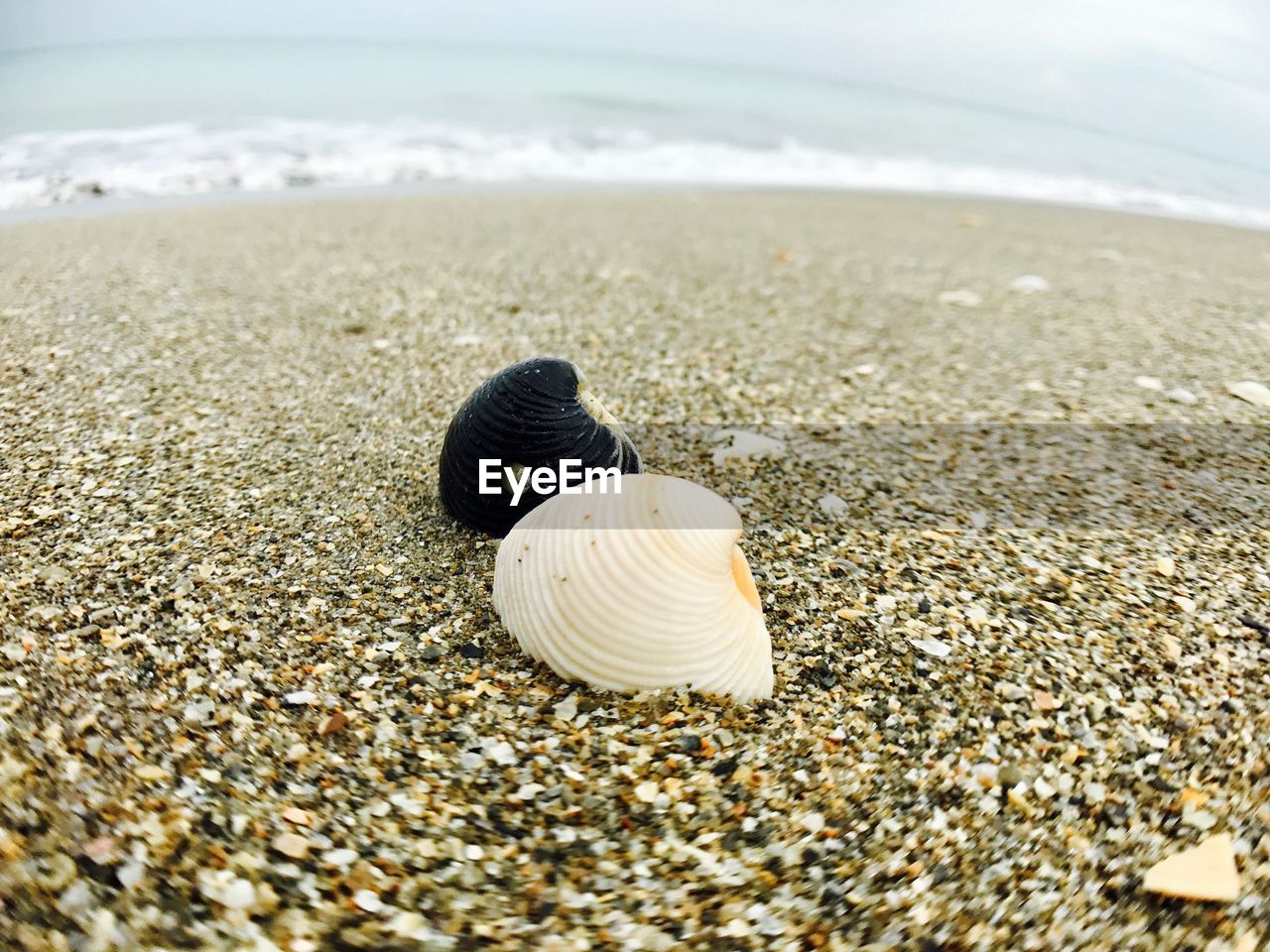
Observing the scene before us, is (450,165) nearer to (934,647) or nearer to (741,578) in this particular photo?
(741,578)

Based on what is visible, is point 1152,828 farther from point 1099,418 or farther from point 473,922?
point 1099,418

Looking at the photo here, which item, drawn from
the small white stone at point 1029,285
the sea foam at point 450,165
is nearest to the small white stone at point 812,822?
the small white stone at point 1029,285

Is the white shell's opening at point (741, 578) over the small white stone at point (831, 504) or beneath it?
beneath

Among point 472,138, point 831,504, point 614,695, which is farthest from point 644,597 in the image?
point 472,138

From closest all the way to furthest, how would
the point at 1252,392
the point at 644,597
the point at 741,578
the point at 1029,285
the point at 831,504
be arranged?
1. the point at 644,597
2. the point at 741,578
3. the point at 831,504
4. the point at 1252,392
5. the point at 1029,285

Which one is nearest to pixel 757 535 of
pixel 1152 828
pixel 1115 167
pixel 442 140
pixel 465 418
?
pixel 465 418

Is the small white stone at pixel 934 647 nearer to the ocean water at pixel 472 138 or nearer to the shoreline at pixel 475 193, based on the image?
the shoreline at pixel 475 193
